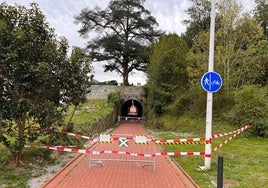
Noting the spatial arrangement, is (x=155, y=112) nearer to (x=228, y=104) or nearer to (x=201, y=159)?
(x=228, y=104)

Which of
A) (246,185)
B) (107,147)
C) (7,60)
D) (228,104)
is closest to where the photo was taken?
(246,185)

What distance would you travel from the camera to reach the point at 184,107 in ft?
86.7

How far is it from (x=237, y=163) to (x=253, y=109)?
27.0 ft

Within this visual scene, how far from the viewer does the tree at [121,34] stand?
1729 inches

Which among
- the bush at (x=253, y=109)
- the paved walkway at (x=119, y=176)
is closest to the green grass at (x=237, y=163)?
the paved walkway at (x=119, y=176)

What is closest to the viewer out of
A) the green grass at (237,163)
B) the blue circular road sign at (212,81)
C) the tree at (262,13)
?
the green grass at (237,163)

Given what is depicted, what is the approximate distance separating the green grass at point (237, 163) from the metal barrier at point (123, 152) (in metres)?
1.18

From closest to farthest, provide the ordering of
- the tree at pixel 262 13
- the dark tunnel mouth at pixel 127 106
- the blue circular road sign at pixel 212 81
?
the blue circular road sign at pixel 212 81, the tree at pixel 262 13, the dark tunnel mouth at pixel 127 106

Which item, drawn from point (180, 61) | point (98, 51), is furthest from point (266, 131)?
point (98, 51)

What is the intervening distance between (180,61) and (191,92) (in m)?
3.84

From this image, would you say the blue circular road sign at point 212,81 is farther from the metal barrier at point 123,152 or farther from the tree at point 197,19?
the tree at point 197,19

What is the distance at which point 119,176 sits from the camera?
9.29 meters

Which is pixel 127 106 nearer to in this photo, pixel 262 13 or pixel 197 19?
pixel 197 19

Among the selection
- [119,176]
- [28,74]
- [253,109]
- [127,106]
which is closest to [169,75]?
[253,109]
